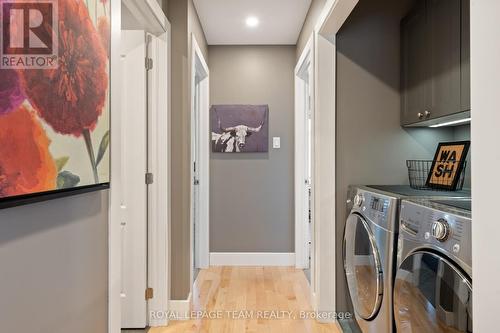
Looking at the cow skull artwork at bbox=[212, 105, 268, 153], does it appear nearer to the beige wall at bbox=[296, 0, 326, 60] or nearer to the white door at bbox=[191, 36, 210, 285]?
the white door at bbox=[191, 36, 210, 285]

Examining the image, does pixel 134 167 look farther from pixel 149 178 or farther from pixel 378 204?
pixel 378 204

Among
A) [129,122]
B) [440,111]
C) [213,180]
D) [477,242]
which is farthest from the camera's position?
[213,180]

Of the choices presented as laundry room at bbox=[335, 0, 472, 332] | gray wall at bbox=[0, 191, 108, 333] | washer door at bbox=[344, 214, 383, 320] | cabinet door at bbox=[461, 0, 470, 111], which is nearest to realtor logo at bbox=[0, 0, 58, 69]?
gray wall at bbox=[0, 191, 108, 333]

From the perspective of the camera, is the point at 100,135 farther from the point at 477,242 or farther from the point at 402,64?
the point at 402,64

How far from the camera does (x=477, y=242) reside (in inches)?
29.0

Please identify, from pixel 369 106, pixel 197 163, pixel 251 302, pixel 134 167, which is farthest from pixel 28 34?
pixel 197 163

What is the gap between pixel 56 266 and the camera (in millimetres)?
1110

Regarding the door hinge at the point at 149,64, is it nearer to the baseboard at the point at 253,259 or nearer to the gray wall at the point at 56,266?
the gray wall at the point at 56,266

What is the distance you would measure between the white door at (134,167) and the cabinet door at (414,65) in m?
1.77

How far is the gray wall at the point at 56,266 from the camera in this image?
35.5 inches

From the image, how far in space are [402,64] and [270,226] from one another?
7.14ft

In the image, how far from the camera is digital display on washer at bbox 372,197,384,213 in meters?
1.77

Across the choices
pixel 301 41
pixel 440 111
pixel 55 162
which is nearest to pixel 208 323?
pixel 55 162

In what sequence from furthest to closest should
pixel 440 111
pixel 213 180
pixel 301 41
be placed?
pixel 213 180
pixel 301 41
pixel 440 111
